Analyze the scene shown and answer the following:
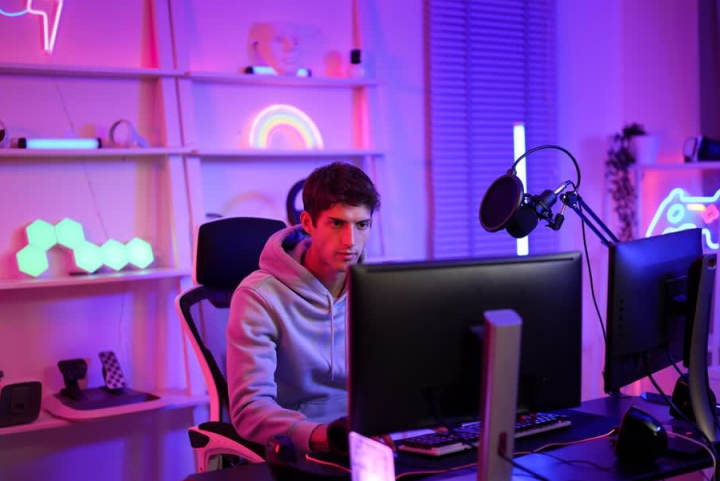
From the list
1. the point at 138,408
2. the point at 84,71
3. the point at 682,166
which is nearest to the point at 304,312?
the point at 138,408

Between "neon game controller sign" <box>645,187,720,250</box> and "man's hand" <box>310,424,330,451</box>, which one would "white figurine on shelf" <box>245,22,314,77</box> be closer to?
"neon game controller sign" <box>645,187,720,250</box>

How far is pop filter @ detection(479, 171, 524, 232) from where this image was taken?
2029 mm

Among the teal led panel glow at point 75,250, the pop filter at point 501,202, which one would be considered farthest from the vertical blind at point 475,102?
the pop filter at point 501,202


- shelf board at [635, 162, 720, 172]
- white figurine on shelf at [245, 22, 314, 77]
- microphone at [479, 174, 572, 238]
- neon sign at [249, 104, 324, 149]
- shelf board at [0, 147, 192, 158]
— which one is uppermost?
white figurine on shelf at [245, 22, 314, 77]

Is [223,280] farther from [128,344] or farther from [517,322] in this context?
[517,322]

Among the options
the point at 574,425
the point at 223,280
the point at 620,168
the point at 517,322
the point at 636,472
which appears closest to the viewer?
the point at 517,322

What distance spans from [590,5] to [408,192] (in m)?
1.53

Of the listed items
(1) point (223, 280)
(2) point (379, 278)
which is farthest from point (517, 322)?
(1) point (223, 280)

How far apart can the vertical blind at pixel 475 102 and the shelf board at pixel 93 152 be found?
135 cm

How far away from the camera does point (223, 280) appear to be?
264cm

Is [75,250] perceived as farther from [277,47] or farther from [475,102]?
[475,102]

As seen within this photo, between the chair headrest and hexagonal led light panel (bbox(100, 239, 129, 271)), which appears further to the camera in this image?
hexagonal led light panel (bbox(100, 239, 129, 271))

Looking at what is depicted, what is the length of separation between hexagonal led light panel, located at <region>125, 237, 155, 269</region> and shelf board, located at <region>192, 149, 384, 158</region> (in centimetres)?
44

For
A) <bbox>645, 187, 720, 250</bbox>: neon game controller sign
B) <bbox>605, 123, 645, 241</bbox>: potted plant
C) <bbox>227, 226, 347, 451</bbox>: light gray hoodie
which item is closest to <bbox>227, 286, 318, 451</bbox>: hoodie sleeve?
<bbox>227, 226, 347, 451</bbox>: light gray hoodie
